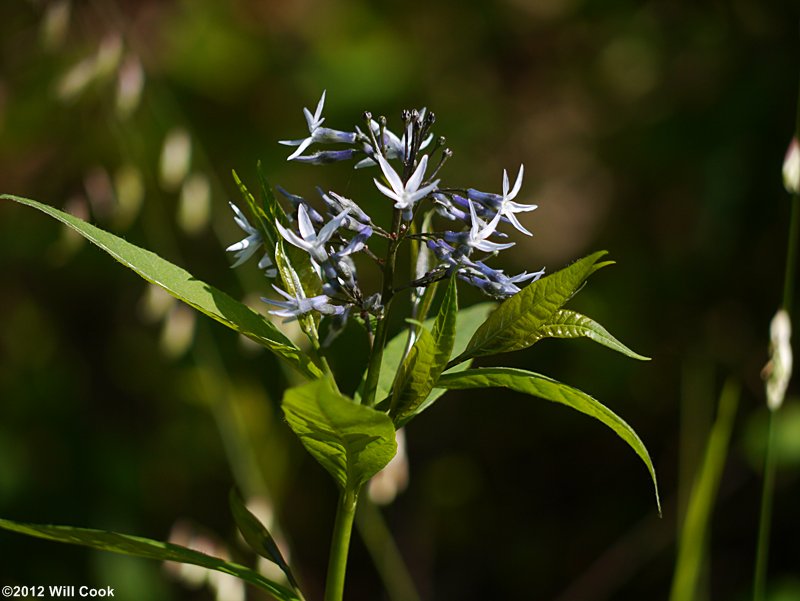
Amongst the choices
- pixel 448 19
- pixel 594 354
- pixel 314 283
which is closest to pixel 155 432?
pixel 594 354

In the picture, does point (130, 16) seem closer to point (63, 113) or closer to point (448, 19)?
point (63, 113)

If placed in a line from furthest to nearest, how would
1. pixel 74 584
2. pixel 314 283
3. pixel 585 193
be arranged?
1. pixel 585 193
2. pixel 74 584
3. pixel 314 283

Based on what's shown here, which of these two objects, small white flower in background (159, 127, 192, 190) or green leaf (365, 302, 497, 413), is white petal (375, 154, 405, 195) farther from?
small white flower in background (159, 127, 192, 190)

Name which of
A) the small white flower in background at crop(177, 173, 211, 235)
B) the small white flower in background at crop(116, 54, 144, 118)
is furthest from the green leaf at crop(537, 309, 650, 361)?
the small white flower in background at crop(116, 54, 144, 118)

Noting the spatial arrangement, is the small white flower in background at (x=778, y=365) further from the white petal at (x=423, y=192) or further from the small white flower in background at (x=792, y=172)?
the white petal at (x=423, y=192)

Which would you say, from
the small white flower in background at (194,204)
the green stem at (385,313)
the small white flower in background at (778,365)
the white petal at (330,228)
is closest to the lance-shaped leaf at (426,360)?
→ the green stem at (385,313)
